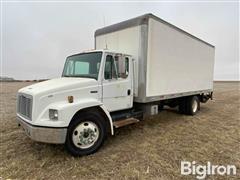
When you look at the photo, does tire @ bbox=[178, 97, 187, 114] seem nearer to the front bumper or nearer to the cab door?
the cab door

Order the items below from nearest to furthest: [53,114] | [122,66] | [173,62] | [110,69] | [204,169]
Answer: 1. [204,169]
2. [53,114]
3. [110,69]
4. [122,66]
5. [173,62]

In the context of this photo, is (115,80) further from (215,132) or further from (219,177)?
(215,132)

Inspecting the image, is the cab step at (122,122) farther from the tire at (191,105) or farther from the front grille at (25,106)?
the tire at (191,105)


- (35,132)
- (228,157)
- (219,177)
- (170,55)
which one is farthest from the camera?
(170,55)

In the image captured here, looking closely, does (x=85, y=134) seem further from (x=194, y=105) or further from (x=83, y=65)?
(x=194, y=105)

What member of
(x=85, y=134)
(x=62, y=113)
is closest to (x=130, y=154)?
(x=85, y=134)

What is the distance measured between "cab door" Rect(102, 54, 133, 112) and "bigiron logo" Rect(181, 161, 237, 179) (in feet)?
7.64

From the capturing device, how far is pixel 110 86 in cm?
504

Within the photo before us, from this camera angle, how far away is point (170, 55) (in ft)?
22.0

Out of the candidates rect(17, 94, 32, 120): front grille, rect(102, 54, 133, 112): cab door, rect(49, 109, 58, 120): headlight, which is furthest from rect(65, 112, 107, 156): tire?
rect(17, 94, 32, 120): front grille

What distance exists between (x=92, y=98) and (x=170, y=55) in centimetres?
361

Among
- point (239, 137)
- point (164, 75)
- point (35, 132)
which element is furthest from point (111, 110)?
point (239, 137)

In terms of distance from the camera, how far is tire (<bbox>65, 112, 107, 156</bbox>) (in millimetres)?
4180

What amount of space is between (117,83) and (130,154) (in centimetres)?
195
